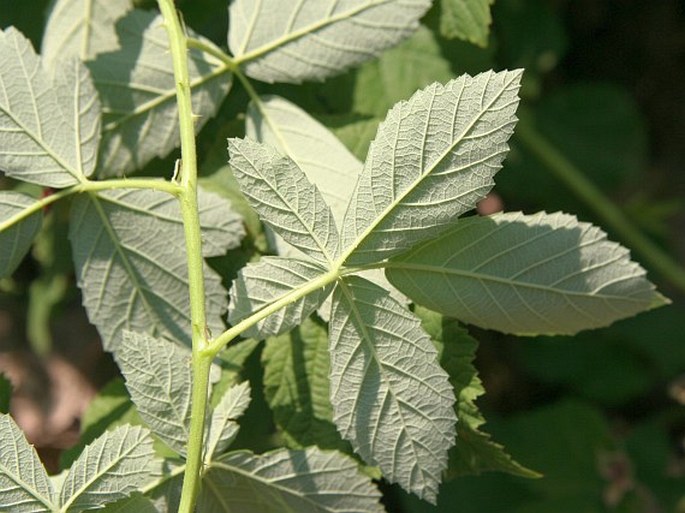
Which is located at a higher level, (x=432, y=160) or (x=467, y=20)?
(x=467, y=20)

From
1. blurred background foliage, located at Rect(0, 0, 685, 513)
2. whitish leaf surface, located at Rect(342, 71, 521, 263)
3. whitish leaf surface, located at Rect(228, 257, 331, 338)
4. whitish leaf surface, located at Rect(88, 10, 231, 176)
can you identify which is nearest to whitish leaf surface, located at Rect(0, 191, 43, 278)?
whitish leaf surface, located at Rect(88, 10, 231, 176)

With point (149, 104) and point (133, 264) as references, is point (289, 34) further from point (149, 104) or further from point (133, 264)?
point (133, 264)

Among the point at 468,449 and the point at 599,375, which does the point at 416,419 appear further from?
the point at 599,375

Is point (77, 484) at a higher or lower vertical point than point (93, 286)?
lower

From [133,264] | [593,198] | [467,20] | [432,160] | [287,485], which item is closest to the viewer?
[432,160]

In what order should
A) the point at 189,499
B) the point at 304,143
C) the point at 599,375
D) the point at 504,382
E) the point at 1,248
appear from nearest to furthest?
the point at 189,499 < the point at 1,248 < the point at 304,143 < the point at 599,375 < the point at 504,382

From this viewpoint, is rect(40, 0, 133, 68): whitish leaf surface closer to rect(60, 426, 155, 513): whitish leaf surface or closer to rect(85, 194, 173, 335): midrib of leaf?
rect(85, 194, 173, 335): midrib of leaf

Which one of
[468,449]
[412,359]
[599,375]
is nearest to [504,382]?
[599,375]

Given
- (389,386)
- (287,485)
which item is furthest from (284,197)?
(287,485)
